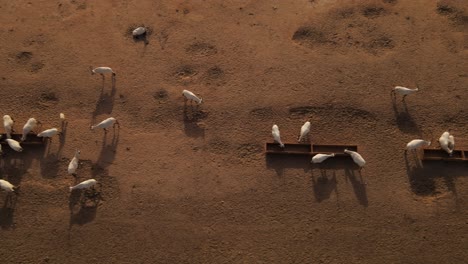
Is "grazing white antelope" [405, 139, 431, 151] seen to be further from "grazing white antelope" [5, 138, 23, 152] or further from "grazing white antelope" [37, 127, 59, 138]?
"grazing white antelope" [5, 138, 23, 152]

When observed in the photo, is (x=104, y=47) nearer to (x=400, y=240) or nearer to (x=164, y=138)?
(x=164, y=138)

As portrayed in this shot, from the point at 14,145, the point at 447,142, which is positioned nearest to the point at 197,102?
the point at 14,145

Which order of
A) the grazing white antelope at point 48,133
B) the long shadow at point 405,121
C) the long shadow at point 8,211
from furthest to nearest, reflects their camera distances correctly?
the long shadow at point 405,121
the grazing white antelope at point 48,133
the long shadow at point 8,211

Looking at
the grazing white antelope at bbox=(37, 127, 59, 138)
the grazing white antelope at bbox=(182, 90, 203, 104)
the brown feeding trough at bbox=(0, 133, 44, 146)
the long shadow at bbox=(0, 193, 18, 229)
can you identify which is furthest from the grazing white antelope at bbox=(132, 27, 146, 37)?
the long shadow at bbox=(0, 193, 18, 229)

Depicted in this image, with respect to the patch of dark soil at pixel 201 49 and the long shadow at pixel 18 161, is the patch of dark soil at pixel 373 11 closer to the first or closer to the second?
the patch of dark soil at pixel 201 49

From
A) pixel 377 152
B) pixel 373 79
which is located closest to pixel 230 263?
pixel 377 152

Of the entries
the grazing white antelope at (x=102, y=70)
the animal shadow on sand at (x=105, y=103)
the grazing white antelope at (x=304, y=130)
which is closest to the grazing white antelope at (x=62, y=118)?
the animal shadow on sand at (x=105, y=103)

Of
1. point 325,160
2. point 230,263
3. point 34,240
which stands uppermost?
point 325,160

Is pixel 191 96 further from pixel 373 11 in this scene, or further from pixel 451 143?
pixel 451 143
